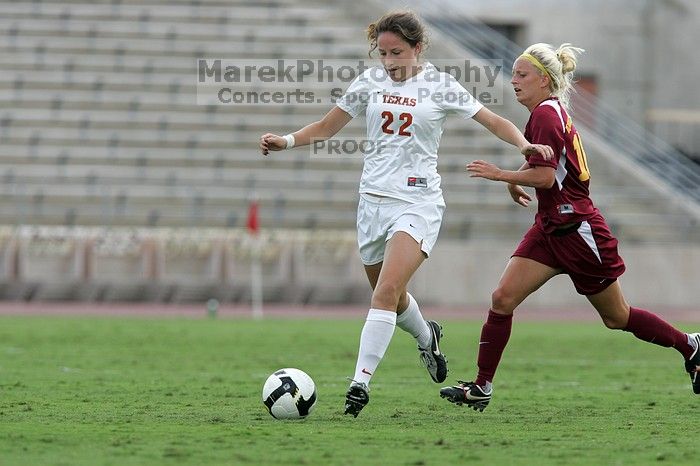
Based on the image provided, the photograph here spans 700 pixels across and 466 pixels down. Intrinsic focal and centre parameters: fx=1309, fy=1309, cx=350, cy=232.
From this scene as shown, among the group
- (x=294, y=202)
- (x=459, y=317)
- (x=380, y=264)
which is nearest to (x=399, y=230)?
(x=380, y=264)

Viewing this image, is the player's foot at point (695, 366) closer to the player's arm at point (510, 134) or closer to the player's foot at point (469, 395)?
the player's foot at point (469, 395)

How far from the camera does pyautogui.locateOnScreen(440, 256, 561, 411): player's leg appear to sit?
7.50 m

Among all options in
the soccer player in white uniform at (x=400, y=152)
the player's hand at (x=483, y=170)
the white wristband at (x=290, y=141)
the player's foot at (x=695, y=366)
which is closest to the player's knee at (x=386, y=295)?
the soccer player in white uniform at (x=400, y=152)

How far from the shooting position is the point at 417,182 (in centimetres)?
743

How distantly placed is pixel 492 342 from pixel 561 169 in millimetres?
1103

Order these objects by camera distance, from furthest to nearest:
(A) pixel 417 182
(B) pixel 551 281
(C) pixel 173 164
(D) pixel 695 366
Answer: (C) pixel 173 164
(B) pixel 551 281
(D) pixel 695 366
(A) pixel 417 182

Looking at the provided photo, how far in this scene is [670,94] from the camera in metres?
31.3

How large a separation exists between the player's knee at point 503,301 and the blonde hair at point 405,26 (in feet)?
4.92

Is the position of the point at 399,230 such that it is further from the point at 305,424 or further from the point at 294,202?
the point at 294,202

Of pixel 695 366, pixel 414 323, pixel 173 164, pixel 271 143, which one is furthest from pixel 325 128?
pixel 173 164

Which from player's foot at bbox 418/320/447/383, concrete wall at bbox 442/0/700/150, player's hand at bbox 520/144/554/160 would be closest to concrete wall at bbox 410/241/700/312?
concrete wall at bbox 442/0/700/150

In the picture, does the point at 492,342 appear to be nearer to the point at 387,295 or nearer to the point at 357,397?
the point at 387,295

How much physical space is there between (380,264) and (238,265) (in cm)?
1366

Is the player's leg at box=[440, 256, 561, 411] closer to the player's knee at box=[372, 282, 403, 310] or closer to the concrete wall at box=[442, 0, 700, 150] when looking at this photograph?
the player's knee at box=[372, 282, 403, 310]
